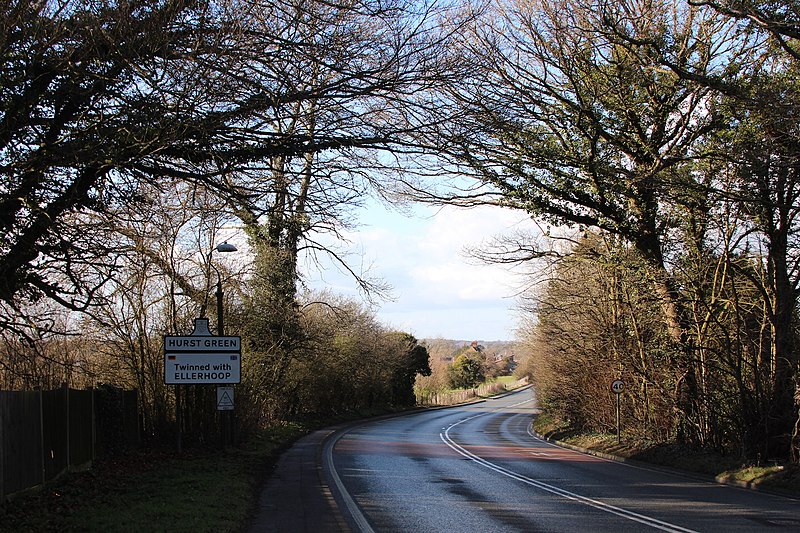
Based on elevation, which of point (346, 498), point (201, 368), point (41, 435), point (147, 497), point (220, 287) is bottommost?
point (346, 498)

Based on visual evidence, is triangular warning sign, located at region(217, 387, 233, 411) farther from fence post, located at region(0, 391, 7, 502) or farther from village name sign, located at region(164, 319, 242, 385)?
fence post, located at region(0, 391, 7, 502)

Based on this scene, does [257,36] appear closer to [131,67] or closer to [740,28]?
[131,67]

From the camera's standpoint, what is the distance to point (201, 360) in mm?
18125

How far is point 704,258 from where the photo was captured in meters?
19.9

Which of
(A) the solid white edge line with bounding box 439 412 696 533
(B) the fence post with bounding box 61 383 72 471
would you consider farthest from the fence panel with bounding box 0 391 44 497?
(A) the solid white edge line with bounding box 439 412 696 533

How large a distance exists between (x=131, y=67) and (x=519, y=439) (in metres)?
31.3

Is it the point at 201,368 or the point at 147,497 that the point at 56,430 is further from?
the point at 201,368

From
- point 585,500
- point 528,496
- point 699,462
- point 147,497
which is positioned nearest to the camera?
point 147,497

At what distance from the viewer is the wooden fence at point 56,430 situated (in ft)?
36.0

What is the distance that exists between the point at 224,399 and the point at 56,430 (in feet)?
20.5

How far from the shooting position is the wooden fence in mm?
10977

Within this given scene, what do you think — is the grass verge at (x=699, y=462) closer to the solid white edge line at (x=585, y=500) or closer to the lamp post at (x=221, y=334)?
the solid white edge line at (x=585, y=500)

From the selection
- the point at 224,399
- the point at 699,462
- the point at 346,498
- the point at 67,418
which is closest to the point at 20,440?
the point at 67,418

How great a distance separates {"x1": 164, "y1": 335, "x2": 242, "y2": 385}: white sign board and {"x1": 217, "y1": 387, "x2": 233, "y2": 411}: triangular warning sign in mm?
990
